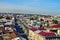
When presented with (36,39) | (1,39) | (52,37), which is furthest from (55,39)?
(1,39)

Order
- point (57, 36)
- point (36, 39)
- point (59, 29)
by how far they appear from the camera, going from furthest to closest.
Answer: point (59, 29) → point (36, 39) → point (57, 36)

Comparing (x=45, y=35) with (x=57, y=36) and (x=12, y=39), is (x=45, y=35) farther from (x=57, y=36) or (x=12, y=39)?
(x=12, y=39)

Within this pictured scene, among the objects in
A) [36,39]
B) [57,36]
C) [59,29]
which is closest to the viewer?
[57,36]

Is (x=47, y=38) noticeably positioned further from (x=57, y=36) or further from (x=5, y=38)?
(x=5, y=38)

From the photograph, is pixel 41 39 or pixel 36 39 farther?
pixel 36 39

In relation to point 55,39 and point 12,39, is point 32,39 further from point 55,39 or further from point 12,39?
point 12,39

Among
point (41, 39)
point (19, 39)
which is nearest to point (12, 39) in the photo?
point (19, 39)

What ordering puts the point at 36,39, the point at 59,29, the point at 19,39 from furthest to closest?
the point at 59,29
the point at 36,39
the point at 19,39

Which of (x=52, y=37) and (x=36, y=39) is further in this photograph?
(x=36, y=39)

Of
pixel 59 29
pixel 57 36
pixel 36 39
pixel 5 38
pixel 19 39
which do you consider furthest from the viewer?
pixel 59 29
